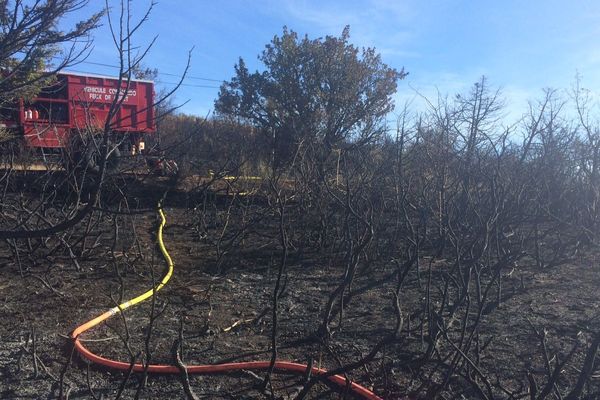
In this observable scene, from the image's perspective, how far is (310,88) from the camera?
20.4 metres

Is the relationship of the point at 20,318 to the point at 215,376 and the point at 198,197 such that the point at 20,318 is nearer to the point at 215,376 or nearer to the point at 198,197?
the point at 215,376

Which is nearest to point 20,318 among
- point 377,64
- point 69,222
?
point 69,222

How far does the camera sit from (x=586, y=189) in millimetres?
9812

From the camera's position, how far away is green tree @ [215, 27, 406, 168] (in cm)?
2016

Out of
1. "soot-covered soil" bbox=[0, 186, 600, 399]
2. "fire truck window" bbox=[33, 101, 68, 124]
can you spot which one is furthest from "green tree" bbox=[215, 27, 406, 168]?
"soot-covered soil" bbox=[0, 186, 600, 399]

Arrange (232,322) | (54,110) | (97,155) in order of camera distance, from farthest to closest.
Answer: (54,110) → (232,322) → (97,155)

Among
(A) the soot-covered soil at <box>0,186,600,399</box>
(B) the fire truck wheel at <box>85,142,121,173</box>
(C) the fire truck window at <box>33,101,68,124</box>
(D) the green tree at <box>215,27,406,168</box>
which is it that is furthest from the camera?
(D) the green tree at <box>215,27,406,168</box>

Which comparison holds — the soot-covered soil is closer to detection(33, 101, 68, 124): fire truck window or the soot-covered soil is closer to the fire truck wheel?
the fire truck wheel

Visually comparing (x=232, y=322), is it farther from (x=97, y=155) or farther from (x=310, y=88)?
(x=310, y=88)

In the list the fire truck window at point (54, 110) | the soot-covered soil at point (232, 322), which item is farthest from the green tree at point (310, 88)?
the soot-covered soil at point (232, 322)

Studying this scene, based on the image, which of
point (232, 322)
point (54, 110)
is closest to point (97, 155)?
point (232, 322)

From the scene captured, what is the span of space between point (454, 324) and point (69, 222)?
12.4ft

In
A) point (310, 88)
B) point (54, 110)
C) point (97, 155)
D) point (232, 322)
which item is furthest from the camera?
point (310, 88)

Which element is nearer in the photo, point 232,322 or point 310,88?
point 232,322
